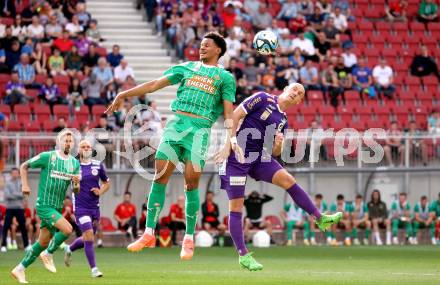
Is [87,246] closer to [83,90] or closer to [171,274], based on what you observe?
[171,274]

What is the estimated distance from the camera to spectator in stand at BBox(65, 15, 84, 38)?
30.3m

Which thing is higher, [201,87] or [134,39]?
[134,39]

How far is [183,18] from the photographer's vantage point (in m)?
31.9

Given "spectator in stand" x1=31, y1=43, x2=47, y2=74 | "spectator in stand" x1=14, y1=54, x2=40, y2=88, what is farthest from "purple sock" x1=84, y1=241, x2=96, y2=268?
"spectator in stand" x1=31, y1=43, x2=47, y2=74

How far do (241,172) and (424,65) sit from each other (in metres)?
19.9

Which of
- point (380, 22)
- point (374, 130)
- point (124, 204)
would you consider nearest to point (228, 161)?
point (124, 204)

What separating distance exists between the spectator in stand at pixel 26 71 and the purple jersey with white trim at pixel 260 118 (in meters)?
14.3

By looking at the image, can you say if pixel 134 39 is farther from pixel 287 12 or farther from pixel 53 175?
pixel 53 175

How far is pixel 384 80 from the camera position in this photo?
32688mm

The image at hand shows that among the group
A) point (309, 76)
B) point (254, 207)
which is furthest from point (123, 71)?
point (309, 76)

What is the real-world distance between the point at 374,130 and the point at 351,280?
14.5m

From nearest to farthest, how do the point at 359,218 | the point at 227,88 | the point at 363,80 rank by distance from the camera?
the point at 227,88, the point at 359,218, the point at 363,80

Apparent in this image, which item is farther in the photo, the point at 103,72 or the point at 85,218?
the point at 103,72

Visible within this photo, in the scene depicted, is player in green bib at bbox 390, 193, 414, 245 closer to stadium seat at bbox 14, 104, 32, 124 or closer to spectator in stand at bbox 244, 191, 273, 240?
spectator in stand at bbox 244, 191, 273, 240
